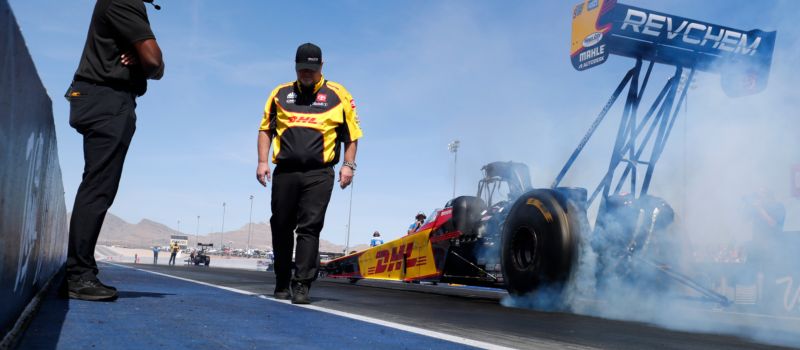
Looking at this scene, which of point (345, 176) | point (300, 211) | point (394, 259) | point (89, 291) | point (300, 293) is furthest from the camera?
point (394, 259)

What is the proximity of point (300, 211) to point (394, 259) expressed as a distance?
623 cm

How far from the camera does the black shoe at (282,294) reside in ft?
16.8

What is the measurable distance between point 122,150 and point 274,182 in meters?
1.53

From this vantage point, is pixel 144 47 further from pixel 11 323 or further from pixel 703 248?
pixel 703 248

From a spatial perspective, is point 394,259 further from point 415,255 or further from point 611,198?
point 611,198

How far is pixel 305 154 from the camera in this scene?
5.05 metres

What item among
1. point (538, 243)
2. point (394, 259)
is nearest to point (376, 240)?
point (394, 259)

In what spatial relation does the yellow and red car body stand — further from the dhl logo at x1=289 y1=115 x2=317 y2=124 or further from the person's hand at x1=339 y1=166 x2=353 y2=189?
the dhl logo at x1=289 y1=115 x2=317 y2=124

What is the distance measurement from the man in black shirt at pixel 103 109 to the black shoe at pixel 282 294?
1524mm

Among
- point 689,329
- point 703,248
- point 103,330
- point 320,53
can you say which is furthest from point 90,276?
point 703,248

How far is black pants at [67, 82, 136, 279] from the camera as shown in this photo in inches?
147

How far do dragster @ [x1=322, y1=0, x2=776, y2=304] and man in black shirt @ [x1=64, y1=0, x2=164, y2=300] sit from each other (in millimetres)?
4029

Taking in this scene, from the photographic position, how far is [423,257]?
1006cm

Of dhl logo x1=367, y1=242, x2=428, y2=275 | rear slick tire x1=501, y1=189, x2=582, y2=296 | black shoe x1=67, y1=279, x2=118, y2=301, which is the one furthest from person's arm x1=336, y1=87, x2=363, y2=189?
dhl logo x1=367, y1=242, x2=428, y2=275
